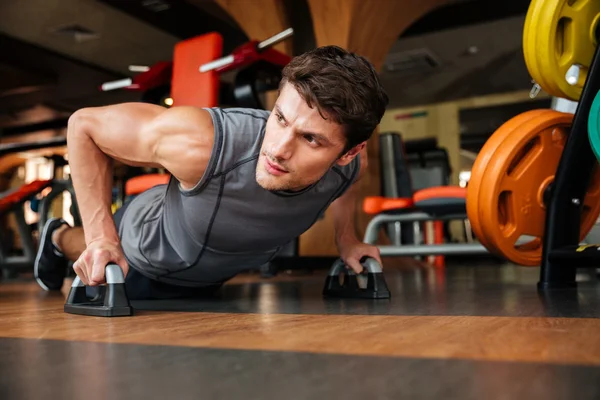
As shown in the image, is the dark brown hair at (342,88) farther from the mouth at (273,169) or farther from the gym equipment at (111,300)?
the gym equipment at (111,300)

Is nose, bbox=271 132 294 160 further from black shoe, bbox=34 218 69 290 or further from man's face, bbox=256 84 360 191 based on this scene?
black shoe, bbox=34 218 69 290

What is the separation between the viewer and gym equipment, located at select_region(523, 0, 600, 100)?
1.37 meters

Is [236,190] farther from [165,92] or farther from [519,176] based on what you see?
[165,92]

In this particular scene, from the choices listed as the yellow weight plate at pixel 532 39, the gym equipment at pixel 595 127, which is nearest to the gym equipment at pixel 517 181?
the yellow weight plate at pixel 532 39

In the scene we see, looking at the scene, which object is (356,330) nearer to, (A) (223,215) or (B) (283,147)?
(B) (283,147)

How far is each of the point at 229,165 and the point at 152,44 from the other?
470cm

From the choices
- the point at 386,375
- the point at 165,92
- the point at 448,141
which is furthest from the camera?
the point at 448,141

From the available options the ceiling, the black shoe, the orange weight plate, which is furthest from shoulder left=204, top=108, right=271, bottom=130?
the ceiling

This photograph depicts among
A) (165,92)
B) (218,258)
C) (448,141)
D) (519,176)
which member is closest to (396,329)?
(218,258)

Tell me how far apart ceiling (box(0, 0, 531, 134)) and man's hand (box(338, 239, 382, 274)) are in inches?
98.3

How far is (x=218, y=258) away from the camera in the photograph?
124 cm

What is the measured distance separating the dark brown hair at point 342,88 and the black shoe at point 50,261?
103 cm

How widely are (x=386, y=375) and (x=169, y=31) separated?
5.12m

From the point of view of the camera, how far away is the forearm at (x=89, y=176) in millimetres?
1055
